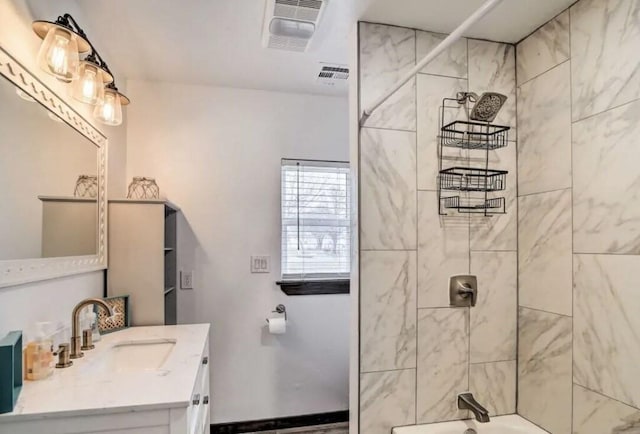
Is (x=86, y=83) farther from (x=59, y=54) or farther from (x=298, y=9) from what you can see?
(x=298, y=9)

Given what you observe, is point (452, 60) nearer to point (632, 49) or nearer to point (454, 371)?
point (632, 49)

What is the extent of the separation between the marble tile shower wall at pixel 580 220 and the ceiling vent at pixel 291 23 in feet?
3.29

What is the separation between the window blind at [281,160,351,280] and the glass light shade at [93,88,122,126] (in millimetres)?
1139

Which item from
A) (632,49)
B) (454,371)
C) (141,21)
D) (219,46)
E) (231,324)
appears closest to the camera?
(632,49)

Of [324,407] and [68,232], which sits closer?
[68,232]

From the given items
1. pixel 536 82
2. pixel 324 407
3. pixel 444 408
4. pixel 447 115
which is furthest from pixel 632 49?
pixel 324 407

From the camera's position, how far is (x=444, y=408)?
166cm

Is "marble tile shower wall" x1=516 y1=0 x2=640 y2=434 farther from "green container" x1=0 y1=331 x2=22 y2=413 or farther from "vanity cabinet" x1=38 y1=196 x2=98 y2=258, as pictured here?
"vanity cabinet" x1=38 y1=196 x2=98 y2=258

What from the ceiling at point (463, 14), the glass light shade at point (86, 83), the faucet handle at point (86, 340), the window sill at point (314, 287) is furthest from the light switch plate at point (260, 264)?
the ceiling at point (463, 14)

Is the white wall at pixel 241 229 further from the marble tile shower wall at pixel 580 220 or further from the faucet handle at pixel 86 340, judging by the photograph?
the marble tile shower wall at pixel 580 220

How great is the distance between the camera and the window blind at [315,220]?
270cm

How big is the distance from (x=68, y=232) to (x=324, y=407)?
2060mm

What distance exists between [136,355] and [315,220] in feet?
4.75

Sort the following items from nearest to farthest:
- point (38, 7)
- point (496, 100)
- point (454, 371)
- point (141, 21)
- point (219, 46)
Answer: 1. point (38, 7)
2. point (496, 100)
3. point (454, 371)
4. point (141, 21)
5. point (219, 46)
